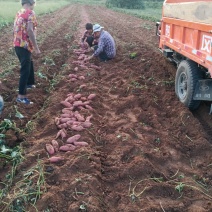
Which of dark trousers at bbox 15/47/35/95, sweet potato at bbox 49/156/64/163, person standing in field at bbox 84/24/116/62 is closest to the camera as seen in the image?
sweet potato at bbox 49/156/64/163

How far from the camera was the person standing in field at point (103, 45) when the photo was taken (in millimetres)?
8867

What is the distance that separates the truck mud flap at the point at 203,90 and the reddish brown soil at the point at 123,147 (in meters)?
0.37

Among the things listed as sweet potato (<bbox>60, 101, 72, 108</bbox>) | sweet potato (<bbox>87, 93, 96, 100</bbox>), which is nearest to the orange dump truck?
sweet potato (<bbox>87, 93, 96, 100</bbox>)

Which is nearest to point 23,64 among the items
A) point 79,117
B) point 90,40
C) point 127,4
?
point 79,117

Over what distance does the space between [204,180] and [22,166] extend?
2.34m

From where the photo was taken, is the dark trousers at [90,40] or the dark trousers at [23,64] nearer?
the dark trousers at [23,64]

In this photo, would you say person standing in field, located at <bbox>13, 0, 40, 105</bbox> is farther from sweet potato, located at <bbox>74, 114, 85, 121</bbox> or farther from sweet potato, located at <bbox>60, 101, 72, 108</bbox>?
sweet potato, located at <bbox>74, 114, 85, 121</bbox>

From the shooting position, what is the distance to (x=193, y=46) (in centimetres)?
511

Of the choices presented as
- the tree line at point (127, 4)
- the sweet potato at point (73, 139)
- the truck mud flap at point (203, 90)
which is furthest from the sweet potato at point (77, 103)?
the tree line at point (127, 4)

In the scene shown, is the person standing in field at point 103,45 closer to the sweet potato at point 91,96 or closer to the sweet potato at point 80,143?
the sweet potato at point 91,96

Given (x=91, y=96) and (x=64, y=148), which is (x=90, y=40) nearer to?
(x=91, y=96)

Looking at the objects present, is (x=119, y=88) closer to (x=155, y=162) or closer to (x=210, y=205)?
(x=155, y=162)

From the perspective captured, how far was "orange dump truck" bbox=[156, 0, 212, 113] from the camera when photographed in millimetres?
4566

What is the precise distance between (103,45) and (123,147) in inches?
200
